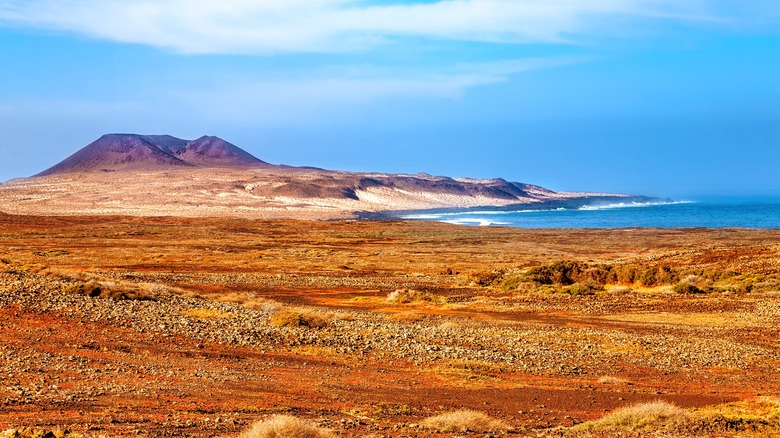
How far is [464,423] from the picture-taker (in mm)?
12117

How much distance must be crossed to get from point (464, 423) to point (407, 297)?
23.9 metres

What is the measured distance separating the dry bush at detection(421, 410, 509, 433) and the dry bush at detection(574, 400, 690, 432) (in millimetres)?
1383

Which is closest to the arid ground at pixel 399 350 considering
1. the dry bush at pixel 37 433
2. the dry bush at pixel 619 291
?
the dry bush at pixel 619 291

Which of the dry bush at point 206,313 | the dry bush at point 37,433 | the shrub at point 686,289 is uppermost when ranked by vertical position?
the dry bush at point 37,433

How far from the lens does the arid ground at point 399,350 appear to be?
41.6 feet

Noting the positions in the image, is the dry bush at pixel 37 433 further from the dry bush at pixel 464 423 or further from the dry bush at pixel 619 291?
the dry bush at pixel 619 291

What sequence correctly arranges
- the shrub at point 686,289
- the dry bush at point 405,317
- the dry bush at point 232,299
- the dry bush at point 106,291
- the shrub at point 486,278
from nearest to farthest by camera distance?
the dry bush at point 106,291 → the dry bush at point 405,317 → the dry bush at point 232,299 → the shrub at point 686,289 → the shrub at point 486,278

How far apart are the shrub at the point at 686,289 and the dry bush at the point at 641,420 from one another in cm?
2462

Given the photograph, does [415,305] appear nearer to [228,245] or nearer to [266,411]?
[266,411]

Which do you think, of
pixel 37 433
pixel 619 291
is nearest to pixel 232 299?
pixel 619 291

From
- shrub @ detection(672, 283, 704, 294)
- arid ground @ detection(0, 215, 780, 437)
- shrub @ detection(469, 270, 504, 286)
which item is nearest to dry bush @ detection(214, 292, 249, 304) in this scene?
arid ground @ detection(0, 215, 780, 437)

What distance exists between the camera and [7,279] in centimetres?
2509

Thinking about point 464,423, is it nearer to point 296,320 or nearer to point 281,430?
point 281,430

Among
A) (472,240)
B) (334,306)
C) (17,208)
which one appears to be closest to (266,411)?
(334,306)
